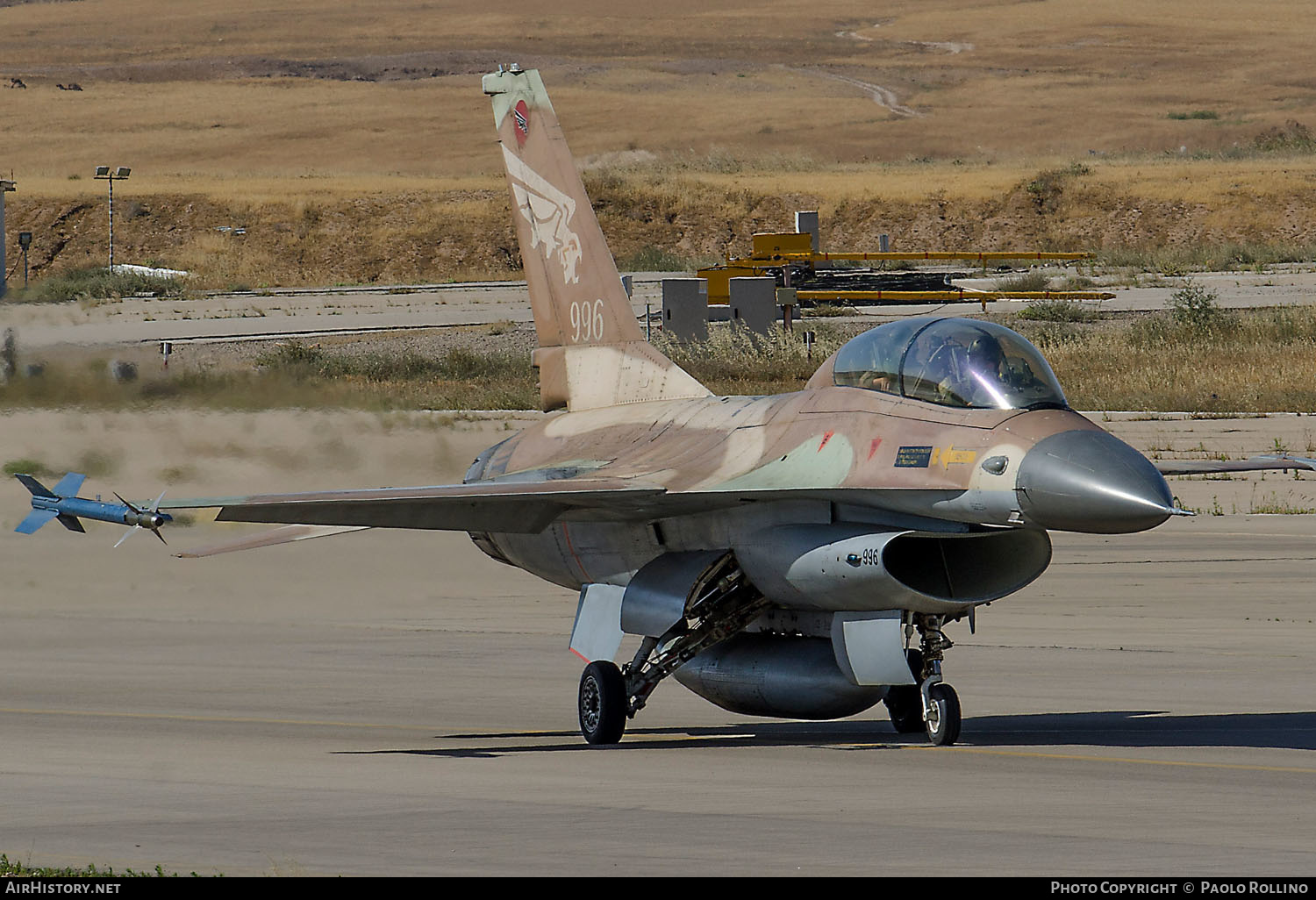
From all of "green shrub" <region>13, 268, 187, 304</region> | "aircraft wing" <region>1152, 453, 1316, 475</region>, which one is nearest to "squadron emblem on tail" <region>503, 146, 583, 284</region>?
"aircraft wing" <region>1152, 453, 1316, 475</region>

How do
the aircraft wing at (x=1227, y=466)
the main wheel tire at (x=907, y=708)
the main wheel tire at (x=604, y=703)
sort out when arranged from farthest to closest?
the main wheel tire at (x=907, y=708), the main wheel tire at (x=604, y=703), the aircraft wing at (x=1227, y=466)

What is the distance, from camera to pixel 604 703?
44.8ft

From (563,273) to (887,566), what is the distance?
18.7 feet

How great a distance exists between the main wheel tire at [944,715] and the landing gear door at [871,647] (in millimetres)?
345

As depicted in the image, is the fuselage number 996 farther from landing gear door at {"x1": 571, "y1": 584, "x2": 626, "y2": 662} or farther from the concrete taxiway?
the concrete taxiway

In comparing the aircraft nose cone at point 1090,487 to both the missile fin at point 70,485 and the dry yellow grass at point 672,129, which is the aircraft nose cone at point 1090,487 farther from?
the dry yellow grass at point 672,129

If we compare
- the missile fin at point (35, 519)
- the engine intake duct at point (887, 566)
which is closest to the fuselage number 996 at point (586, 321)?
the engine intake duct at point (887, 566)

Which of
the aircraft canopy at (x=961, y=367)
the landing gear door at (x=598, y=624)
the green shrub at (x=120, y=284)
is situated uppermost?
the green shrub at (x=120, y=284)

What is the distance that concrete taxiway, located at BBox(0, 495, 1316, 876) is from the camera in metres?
9.21

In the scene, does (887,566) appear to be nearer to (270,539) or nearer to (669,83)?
(270,539)

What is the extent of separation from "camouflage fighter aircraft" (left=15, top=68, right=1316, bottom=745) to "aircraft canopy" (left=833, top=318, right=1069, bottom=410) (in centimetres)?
2

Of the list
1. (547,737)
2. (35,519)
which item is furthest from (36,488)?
(547,737)

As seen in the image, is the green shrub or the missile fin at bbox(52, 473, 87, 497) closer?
the missile fin at bbox(52, 473, 87, 497)

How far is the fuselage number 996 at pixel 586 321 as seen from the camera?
17.0m
